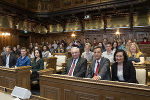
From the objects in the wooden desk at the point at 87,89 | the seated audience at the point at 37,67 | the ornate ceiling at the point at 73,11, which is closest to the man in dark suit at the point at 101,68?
the wooden desk at the point at 87,89

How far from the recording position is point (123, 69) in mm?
2168

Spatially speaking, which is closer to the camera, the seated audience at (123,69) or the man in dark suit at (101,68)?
the seated audience at (123,69)

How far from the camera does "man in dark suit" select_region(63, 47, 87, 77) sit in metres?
2.60

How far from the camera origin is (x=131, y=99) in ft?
4.88

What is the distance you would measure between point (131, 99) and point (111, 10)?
862 centimetres

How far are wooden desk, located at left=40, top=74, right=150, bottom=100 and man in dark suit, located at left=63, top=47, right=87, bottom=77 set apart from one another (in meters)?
0.61

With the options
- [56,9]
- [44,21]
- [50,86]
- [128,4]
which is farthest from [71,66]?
[44,21]

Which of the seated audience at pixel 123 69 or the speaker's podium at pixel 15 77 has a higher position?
the seated audience at pixel 123 69

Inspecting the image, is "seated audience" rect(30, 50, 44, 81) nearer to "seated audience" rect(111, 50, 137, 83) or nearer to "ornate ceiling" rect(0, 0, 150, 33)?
"seated audience" rect(111, 50, 137, 83)

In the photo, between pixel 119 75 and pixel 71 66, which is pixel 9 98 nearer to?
pixel 71 66

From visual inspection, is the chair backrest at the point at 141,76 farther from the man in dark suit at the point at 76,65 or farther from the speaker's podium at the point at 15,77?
the speaker's podium at the point at 15,77

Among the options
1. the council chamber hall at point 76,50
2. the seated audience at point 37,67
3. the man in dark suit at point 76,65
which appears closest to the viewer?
the council chamber hall at point 76,50

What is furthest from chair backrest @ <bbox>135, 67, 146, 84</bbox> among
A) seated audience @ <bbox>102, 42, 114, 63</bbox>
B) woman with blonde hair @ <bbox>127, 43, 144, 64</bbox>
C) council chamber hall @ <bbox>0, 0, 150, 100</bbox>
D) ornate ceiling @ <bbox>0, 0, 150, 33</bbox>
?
ornate ceiling @ <bbox>0, 0, 150, 33</bbox>

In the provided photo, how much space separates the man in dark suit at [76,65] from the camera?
2602mm
